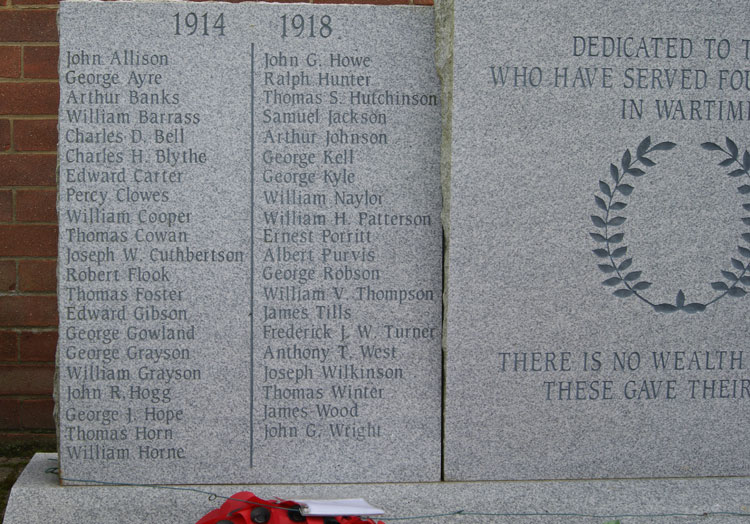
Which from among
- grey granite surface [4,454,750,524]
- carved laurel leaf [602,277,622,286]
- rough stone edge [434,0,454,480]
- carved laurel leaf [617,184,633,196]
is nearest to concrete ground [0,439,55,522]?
grey granite surface [4,454,750,524]

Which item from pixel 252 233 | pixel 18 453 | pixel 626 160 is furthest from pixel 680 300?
pixel 18 453

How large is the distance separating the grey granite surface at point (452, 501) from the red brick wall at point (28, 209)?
110 cm

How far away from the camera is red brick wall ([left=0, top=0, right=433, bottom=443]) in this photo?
3543 mm

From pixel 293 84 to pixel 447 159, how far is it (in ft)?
2.09

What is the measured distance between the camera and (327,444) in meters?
2.74

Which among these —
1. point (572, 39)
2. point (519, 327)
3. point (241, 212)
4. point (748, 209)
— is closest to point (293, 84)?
point (241, 212)

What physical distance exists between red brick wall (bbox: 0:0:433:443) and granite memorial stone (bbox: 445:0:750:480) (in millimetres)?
1255

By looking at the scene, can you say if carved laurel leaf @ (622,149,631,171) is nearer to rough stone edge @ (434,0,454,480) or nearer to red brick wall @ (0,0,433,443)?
rough stone edge @ (434,0,454,480)

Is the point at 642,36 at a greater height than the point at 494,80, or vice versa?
the point at 642,36

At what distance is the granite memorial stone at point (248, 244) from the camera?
8.88 feet

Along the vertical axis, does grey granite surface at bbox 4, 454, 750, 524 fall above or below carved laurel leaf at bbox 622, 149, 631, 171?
below

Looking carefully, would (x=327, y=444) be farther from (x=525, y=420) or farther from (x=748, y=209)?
(x=748, y=209)

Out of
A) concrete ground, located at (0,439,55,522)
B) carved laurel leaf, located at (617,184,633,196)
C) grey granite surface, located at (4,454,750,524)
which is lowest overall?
concrete ground, located at (0,439,55,522)

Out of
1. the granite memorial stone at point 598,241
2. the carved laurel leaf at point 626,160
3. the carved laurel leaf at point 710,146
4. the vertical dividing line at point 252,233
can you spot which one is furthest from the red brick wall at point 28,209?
the carved laurel leaf at point 710,146
